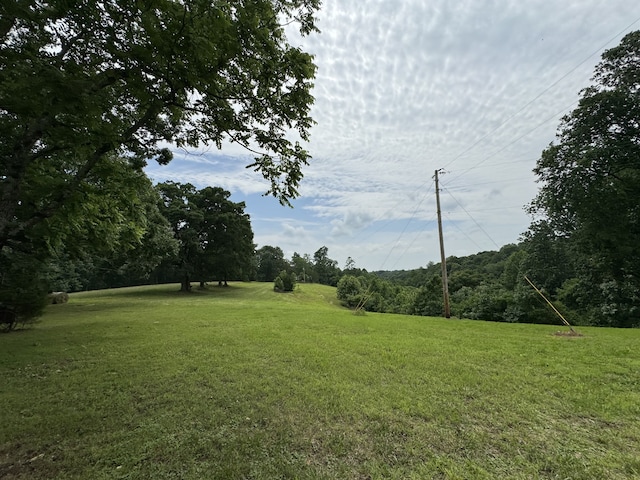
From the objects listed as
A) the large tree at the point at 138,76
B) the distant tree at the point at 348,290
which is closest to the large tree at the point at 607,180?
the large tree at the point at 138,76

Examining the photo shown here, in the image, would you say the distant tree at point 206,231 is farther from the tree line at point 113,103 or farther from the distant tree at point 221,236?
the tree line at point 113,103

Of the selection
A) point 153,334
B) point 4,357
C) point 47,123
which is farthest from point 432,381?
point 4,357

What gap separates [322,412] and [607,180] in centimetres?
1839

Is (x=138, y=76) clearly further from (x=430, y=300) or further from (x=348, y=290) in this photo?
(x=348, y=290)

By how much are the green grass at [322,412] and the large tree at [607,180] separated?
1005 centimetres

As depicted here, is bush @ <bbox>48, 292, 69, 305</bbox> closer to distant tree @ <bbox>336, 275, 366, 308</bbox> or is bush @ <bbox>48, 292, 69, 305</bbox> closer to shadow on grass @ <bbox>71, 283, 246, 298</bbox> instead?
shadow on grass @ <bbox>71, 283, 246, 298</bbox>

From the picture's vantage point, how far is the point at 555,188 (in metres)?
16.3

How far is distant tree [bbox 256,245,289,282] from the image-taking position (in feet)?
238

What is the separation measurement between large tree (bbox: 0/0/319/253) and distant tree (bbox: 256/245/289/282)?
67.2 metres

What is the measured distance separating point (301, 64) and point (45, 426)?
576cm

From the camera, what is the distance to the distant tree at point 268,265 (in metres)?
72.6

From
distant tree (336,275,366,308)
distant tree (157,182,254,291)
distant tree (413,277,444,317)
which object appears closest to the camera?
distant tree (413,277,444,317)

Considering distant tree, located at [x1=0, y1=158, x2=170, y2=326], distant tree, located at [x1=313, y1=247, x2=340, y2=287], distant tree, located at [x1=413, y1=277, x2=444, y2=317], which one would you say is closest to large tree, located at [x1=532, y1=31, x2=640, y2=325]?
distant tree, located at [x1=413, y1=277, x2=444, y2=317]

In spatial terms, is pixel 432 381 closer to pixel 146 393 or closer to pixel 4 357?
pixel 146 393
